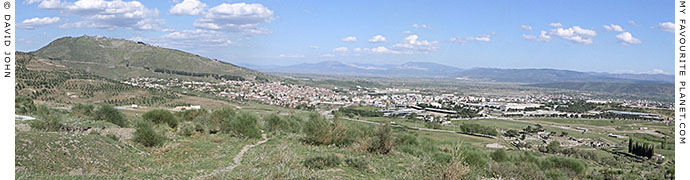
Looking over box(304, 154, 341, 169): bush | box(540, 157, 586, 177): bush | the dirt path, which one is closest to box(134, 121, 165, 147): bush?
the dirt path

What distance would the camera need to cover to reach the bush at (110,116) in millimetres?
21406

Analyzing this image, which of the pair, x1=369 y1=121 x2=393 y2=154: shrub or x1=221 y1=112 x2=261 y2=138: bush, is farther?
x1=221 y1=112 x2=261 y2=138: bush

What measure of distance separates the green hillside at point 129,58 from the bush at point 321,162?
91.8 meters

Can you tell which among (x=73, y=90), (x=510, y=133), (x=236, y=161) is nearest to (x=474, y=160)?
(x=236, y=161)

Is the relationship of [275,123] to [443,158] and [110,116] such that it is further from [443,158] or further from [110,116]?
[443,158]

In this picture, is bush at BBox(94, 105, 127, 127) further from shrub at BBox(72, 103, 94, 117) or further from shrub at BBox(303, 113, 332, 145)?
shrub at BBox(303, 113, 332, 145)

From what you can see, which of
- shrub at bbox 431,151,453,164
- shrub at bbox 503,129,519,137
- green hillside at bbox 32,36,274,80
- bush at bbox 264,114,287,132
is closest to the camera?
shrub at bbox 431,151,453,164

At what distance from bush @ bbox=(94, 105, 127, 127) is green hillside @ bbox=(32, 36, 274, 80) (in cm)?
7656

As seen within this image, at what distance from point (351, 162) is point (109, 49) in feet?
446

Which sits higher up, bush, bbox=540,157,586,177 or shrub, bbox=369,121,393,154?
shrub, bbox=369,121,393,154

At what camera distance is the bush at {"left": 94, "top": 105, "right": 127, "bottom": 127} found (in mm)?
21406

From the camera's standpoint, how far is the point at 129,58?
117750 mm
